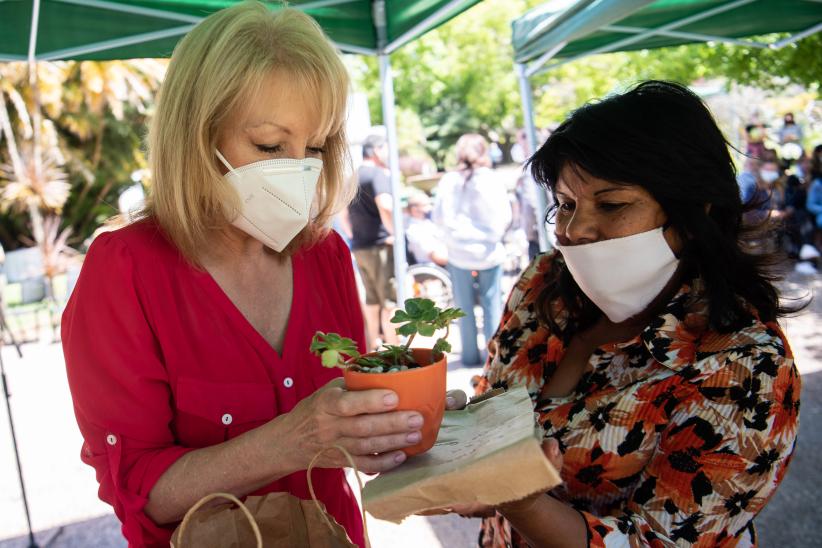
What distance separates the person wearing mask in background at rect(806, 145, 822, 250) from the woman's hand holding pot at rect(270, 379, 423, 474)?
35.6 ft

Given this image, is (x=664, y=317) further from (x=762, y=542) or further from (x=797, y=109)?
(x=797, y=109)

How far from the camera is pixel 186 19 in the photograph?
372 centimetres

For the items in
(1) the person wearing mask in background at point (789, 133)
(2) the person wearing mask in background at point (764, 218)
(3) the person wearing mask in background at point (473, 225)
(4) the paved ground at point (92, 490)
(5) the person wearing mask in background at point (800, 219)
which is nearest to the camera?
(2) the person wearing mask in background at point (764, 218)

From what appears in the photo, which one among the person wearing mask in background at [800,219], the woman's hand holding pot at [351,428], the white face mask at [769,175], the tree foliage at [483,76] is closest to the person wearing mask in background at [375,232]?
the woman's hand holding pot at [351,428]

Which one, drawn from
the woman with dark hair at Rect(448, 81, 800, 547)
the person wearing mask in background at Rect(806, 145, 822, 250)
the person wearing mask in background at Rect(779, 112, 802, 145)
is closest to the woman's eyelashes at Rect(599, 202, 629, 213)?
the woman with dark hair at Rect(448, 81, 800, 547)

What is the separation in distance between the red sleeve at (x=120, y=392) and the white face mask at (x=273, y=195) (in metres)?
0.28

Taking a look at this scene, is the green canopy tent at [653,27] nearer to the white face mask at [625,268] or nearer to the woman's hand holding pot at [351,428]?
the white face mask at [625,268]

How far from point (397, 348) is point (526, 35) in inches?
159

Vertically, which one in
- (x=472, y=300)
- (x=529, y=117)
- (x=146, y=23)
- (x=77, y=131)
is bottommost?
(x=472, y=300)

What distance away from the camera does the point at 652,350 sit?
150cm

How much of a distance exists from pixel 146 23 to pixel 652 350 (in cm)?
330

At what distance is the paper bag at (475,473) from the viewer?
3.14 feet

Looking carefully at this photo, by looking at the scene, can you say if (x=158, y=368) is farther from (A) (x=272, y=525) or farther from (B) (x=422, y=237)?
(B) (x=422, y=237)

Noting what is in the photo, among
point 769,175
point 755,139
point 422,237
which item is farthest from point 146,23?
point 755,139
